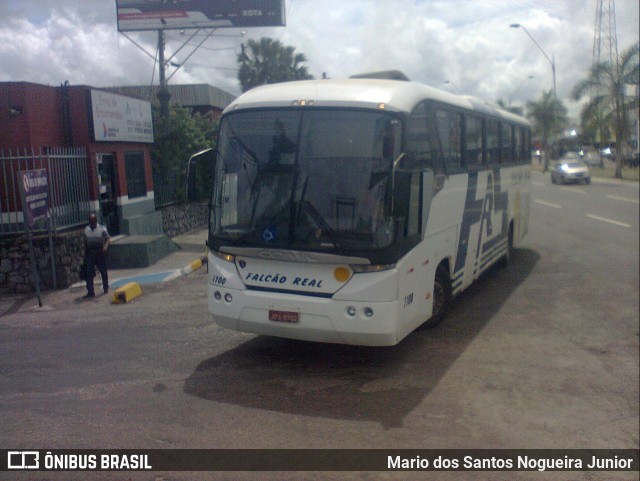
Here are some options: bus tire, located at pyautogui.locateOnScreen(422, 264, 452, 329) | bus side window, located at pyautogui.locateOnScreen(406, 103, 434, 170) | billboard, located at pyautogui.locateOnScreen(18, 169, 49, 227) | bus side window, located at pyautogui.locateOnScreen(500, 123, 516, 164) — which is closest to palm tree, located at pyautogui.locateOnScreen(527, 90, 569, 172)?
bus side window, located at pyautogui.locateOnScreen(500, 123, 516, 164)

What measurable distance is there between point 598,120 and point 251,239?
34.9ft

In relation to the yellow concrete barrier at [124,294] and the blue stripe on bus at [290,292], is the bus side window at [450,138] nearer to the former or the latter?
the blue stripe on bus at [290,292]

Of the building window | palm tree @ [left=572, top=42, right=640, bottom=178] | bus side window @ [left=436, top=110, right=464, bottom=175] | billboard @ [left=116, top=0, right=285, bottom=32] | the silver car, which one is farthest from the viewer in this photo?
the silver car

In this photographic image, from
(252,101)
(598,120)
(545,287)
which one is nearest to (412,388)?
(252,101)

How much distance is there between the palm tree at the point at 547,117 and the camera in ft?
59.3

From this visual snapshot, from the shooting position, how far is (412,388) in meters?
6.15

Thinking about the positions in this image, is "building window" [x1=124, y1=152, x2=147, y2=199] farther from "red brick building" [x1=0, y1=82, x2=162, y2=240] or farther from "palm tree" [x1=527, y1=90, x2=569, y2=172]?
"palm tree" [x1=527, y1=90, x2=569, y2=172]

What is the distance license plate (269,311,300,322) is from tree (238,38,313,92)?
318 cm

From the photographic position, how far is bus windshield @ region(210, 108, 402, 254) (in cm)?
612

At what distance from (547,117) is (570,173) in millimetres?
8104

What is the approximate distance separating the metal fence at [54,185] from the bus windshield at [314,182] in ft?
12.2

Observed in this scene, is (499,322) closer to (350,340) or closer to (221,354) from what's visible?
(350,340)

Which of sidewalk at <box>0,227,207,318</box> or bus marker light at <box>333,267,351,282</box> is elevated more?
bus marker light at <box>333,267,351,282</box>

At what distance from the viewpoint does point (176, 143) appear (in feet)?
36.7
